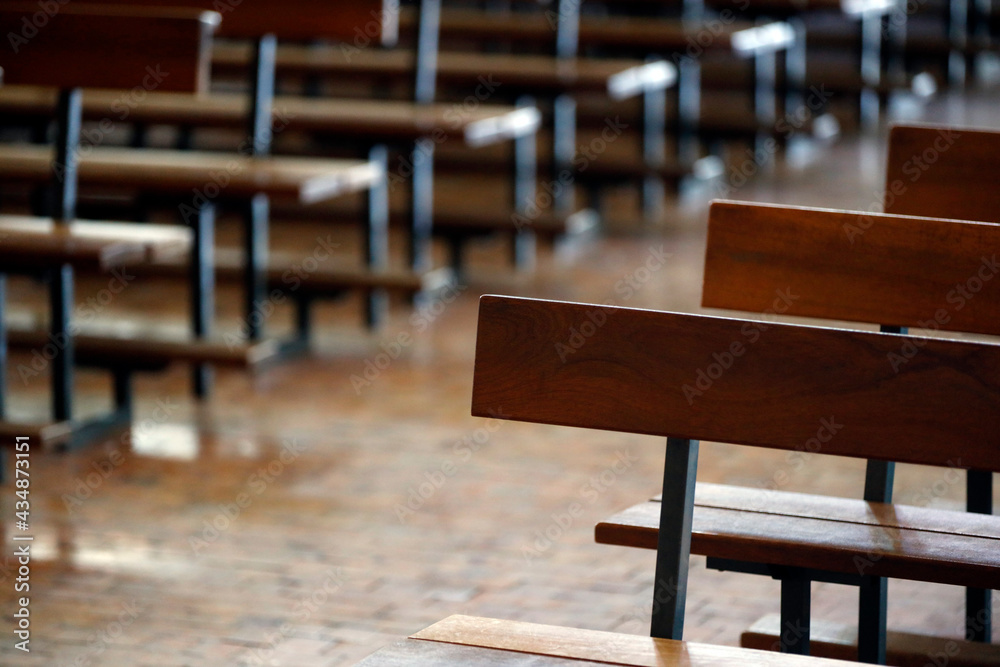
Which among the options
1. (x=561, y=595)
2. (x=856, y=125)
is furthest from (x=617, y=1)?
(x=561, y=595)

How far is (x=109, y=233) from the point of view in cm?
382

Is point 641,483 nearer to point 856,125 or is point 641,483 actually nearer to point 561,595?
point 561,595

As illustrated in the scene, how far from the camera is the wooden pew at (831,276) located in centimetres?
212

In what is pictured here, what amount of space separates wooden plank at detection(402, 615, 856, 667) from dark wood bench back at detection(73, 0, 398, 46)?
10.1 ft

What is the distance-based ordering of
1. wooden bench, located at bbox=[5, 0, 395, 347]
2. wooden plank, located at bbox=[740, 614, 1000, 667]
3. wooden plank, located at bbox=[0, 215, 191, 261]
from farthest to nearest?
wooden bench, located at bbox=[5, 0, 395, 347], wooden plank, located at bbox=[0, 215, 191, 261], wooden plank, located at bbox=[740, 614, 1000, 667]

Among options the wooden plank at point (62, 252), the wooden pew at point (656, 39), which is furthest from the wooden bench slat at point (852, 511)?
the wooden pew at point (656, 39)

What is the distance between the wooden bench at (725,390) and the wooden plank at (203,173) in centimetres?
246

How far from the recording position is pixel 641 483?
12.4 ft

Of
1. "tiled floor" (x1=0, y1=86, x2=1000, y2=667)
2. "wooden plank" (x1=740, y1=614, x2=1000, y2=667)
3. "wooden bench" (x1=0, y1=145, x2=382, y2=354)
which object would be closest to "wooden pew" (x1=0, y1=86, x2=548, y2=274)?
"wooden bench" (x1=0, y1=145, x2=382, y2=354)

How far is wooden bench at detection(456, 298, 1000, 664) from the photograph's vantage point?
5.52 feet

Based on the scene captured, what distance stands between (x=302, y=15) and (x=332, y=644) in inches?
97.0

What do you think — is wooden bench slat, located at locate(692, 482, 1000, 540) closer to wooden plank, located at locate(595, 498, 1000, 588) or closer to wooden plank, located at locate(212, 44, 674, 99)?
wooden plank, located at locate(595, 498, 1000, 588)

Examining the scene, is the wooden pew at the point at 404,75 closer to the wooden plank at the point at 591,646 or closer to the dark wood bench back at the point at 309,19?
the dark wood bench back at the point at 309,19

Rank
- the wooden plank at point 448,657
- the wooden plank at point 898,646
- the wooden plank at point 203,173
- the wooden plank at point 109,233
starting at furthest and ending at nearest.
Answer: the wooden plank at point 203,173, the wooden plank at point 109,233, the wooden plank at point 898,646, the wooden plank at point 448,657
